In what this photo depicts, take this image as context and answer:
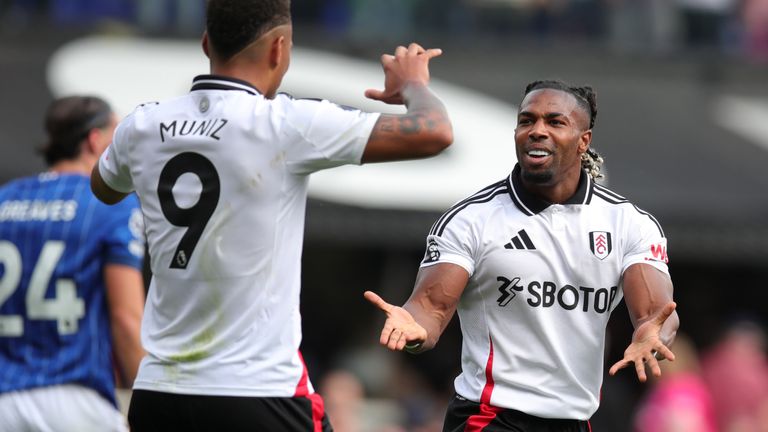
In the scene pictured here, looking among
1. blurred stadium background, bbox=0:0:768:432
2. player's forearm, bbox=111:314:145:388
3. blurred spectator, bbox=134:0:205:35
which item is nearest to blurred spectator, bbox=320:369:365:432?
blurred stadium background, bbox=0:0:768:432

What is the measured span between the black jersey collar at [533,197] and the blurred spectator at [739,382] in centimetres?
651

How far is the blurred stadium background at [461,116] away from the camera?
1125cm

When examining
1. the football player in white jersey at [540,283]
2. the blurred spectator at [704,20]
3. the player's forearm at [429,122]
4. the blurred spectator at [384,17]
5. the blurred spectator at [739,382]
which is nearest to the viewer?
the player's forearm at [429,122]

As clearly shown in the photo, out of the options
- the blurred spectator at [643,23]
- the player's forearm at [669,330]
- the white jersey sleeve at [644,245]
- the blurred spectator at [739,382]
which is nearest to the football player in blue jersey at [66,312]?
the white jersey sleeve at [644,245]

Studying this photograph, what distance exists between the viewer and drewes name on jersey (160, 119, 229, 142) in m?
4.41

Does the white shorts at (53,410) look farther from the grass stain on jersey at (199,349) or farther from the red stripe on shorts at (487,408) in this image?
the red stripe on shorts at (487,408)

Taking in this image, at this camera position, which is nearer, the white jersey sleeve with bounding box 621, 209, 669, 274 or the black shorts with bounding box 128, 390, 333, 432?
the black shorts with bounding box 128, 390, 333, 432

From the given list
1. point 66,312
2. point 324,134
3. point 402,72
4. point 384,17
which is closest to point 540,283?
point 402,72

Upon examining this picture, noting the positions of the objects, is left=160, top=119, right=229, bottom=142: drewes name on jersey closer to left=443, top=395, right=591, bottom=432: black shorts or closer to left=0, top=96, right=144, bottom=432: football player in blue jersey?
left=0, top=96, right=144, bottom=432: football player in blue jersey

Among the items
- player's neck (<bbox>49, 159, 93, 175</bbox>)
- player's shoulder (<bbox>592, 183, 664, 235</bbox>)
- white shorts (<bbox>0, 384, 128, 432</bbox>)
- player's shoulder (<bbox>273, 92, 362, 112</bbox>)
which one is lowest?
white shorts (<bbox>0, 384, 128, 432</bbox>)

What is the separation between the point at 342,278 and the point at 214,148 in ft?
30.8

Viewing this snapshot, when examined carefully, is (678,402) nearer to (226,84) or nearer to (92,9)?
(92,9)

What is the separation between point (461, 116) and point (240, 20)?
7604mm

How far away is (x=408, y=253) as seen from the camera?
1320 cm
